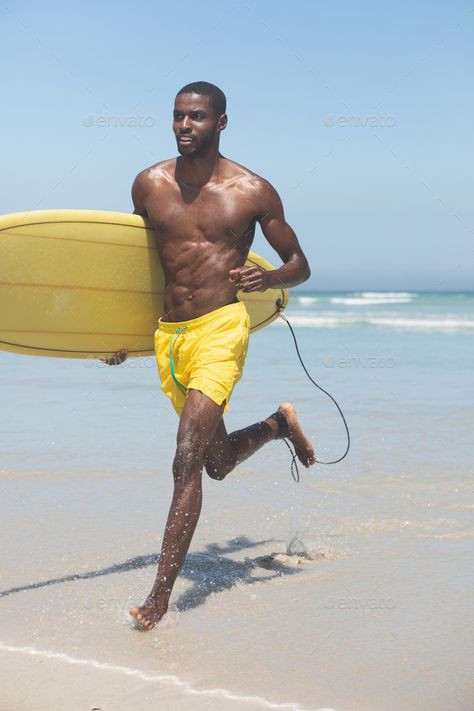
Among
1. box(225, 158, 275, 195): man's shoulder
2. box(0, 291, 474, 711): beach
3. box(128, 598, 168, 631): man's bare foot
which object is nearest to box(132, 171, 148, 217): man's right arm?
box(225, 158, 275, 195): man's shoulder

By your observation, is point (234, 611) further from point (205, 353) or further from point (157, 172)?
point (157, 172)

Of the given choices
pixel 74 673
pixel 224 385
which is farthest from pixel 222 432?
pixel 74 673

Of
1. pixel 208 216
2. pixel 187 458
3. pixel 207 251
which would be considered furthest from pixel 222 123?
pixel 187 458

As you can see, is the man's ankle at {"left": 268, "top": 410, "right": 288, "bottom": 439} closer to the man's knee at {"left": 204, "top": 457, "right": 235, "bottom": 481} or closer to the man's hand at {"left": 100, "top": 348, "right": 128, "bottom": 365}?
the man's knee at {"left": 204, "top": 457, "right": 235, "bottom": 481}

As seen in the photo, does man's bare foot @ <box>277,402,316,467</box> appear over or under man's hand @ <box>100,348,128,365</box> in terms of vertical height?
under

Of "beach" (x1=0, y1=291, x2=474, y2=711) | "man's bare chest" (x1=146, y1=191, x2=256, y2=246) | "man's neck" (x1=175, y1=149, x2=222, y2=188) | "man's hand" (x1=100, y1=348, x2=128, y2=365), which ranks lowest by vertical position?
"beach" (x1=0, y1=291, x2=474, y2=711)

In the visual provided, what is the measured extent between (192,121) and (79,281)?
43.4 inches

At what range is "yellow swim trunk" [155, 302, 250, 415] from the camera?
339cm

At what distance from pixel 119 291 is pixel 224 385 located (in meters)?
1.12

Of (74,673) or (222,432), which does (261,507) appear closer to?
(222,432)

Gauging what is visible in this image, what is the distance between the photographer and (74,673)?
2678 mm

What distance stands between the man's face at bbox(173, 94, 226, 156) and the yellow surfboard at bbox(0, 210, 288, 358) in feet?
2.25

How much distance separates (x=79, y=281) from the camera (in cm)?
430

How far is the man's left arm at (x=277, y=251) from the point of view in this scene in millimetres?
3498
